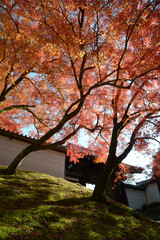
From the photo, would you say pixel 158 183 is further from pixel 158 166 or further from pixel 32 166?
pixel 32 166

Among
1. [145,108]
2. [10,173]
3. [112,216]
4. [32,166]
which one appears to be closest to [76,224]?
[112,216]

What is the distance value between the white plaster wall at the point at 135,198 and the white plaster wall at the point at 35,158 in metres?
9.14

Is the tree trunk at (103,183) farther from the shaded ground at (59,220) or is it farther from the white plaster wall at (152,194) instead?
the white plaster wall at (152,194)

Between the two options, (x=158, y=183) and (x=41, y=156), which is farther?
(x=158, y=183)

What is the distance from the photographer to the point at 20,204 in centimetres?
451

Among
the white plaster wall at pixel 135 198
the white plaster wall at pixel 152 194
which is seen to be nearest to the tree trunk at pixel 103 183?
the white plaster wall at pixel 135 198

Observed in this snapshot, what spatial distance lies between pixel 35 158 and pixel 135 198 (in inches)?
496

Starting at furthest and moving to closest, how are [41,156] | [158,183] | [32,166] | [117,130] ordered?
[158,183], [41,156], [32,166], [117,130]

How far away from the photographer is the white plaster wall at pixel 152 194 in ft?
56.3

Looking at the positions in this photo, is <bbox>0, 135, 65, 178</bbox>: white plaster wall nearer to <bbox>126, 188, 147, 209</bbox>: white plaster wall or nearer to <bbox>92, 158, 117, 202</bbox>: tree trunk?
<bbox>92, 158, 117, 202</bbox>: tree trunk

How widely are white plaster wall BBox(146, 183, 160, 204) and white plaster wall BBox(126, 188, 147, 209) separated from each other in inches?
23.0

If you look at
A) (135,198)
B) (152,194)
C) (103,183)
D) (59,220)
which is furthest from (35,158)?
(152,194)

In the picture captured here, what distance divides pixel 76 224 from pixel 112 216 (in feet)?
6.96

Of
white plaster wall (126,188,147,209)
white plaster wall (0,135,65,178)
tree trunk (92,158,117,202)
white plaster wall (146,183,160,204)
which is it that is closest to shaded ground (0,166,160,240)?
tree trunk (92,158,117,202)
